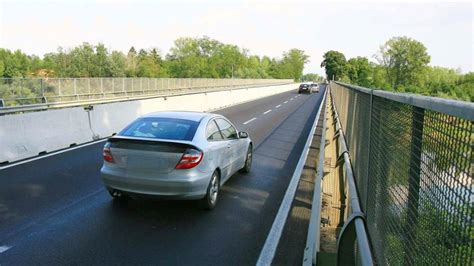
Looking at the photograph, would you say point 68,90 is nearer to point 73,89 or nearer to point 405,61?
point 73,89

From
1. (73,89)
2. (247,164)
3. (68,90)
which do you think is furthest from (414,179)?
(73,89)

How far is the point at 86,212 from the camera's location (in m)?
6.48

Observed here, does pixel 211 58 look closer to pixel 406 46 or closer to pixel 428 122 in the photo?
pixel 406 46

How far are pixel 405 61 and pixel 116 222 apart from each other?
462 ft

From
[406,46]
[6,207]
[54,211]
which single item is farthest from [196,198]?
[406,46]

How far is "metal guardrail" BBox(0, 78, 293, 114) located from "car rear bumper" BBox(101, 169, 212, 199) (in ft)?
31.6

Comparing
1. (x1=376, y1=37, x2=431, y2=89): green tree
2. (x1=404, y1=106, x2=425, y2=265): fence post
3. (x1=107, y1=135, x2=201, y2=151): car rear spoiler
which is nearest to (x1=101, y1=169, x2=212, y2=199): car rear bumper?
(x1=107, y1=135, x2=201, y2=151): car rear spoiler

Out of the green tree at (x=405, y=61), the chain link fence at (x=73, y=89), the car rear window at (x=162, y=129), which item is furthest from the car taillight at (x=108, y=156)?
the green tree at (x=405, y=61)

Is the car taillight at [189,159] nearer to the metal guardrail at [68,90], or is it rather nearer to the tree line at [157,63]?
the metal guardrail at [68,90]

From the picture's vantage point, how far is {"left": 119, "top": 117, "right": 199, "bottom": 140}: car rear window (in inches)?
265

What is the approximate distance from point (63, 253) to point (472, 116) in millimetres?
4681

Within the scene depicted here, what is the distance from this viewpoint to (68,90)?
26.6m

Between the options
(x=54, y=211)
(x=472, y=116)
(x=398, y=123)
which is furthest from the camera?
(x=54, y=211)

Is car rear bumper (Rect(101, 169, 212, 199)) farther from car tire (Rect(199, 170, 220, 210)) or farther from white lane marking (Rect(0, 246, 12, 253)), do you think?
white lane marking (Rect(0, 246, 12, 253))
